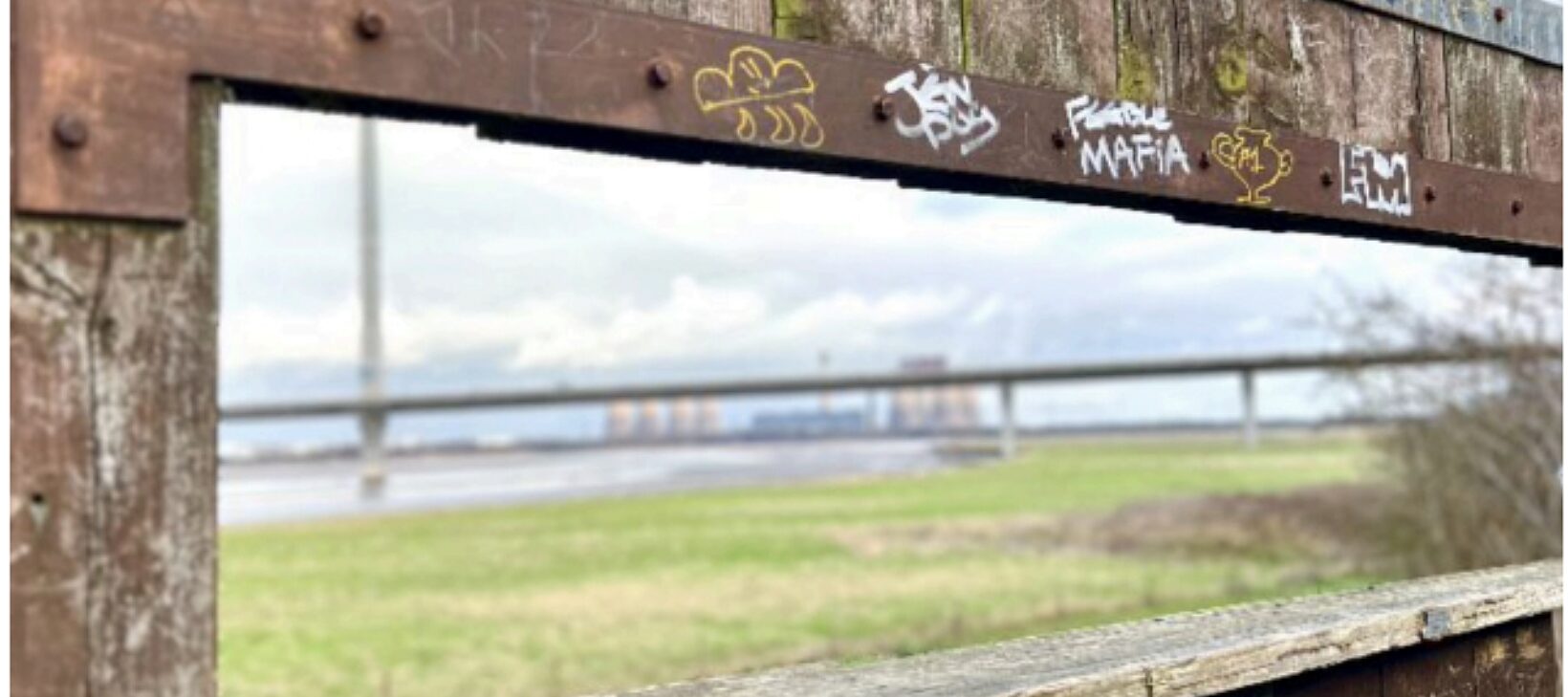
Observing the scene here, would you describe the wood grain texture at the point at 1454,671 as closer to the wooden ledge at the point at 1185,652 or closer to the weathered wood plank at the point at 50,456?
the wooden ledge at the point at 1185,652

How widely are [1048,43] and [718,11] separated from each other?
Answer: 723 mm

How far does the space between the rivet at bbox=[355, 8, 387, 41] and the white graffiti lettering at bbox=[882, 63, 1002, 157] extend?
82cm

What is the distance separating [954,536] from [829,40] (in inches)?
915

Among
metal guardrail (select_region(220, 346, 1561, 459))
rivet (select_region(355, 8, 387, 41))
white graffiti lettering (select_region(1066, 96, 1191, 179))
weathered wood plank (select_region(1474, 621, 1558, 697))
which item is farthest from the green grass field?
metal guardrail (select_region(220, 346, 1561, 459))

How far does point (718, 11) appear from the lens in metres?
2.15

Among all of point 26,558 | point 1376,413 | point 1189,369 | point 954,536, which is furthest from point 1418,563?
point 1189,369

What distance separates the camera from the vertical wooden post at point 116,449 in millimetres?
1524

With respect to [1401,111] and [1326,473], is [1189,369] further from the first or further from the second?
[1401,111]

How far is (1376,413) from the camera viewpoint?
49.8 feet

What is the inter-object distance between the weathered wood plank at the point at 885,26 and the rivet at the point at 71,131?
1.03m

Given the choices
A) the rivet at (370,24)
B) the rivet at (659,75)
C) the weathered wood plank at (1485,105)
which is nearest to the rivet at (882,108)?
the rivet at (659,75)

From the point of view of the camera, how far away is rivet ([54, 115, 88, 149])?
152cm

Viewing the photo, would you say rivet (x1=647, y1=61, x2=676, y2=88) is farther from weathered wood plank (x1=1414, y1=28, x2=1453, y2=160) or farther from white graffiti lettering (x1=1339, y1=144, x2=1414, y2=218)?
weathered wood plank (x1=1414, y1=28, x2=1453, y2=160)

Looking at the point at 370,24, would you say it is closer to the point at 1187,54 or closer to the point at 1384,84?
the point at 1187,54
